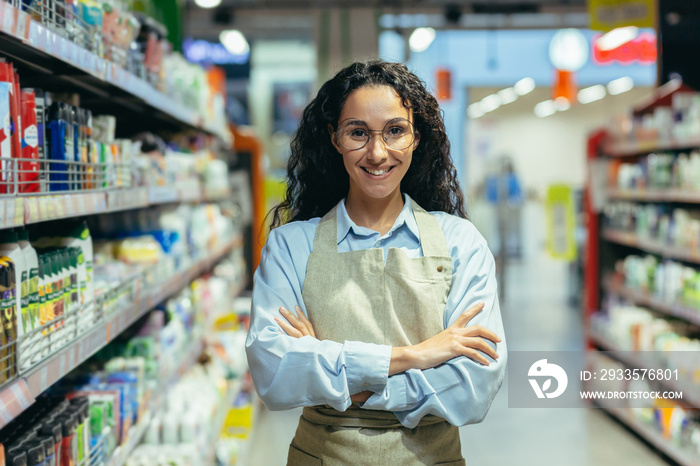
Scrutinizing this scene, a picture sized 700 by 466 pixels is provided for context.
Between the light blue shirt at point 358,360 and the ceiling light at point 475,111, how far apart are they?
13.3 m

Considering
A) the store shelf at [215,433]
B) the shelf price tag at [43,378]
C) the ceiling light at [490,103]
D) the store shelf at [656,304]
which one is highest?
the ceiling light at [490,103]

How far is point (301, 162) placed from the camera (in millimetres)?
2029

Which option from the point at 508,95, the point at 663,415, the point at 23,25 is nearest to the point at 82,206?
the point at 23,25

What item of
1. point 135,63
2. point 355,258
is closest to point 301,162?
point 355,258

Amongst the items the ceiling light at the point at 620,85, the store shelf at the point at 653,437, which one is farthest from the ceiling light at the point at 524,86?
the store shelf at the point at 653,437

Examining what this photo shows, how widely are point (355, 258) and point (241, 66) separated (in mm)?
8883

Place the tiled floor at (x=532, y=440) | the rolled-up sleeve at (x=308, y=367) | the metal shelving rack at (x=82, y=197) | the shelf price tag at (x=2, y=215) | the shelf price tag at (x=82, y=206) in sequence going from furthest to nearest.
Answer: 1. the tiled floor at (x=532, y=440)
2. the shelf price tag at (x=82, y=206)
3. the rolled-up sleeve at (x=308, y=367)
4. the metal shelving rack at (x=82, y=197)
5. the shelf price tag at (x=2, y=215)

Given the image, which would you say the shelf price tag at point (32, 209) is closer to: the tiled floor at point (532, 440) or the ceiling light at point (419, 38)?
the tiled floor at point (532, 440)

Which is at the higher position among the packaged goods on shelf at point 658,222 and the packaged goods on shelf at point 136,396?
the packaged goods on shelf at point 658,222

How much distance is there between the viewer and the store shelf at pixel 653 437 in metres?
3.89

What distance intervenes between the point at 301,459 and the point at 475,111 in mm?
14663

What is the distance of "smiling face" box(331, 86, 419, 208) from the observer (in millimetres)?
1769

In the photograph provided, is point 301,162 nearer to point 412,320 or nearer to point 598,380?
point 412,320
